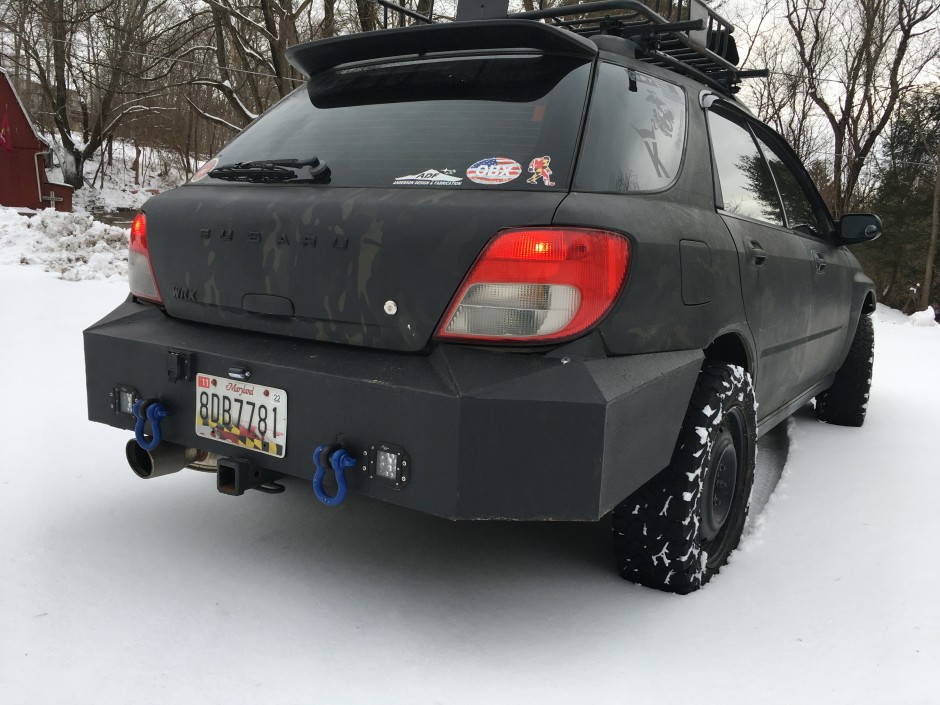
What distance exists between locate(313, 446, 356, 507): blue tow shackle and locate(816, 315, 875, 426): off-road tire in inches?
145

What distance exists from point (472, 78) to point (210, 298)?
1024mm

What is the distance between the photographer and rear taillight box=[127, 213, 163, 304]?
99.2 inches

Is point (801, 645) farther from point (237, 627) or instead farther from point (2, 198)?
point (2, 198)

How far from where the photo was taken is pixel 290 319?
2145 mm

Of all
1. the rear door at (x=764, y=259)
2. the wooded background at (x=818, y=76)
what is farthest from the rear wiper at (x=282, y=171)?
the wooded background at (x=818, y=76)

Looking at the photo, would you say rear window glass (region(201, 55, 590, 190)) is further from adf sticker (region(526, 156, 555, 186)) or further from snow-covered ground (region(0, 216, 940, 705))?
snow-covered ground (region(0, 216, 940, 705))

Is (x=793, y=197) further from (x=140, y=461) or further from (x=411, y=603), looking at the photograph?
(x=140, y=461)

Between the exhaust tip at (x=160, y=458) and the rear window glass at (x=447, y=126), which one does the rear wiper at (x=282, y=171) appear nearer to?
the rear window glass at (x=447, y=126)

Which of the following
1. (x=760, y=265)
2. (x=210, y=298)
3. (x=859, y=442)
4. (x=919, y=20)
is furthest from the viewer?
(x=919, y=20)

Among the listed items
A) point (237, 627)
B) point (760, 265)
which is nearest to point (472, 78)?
point (760, 265)

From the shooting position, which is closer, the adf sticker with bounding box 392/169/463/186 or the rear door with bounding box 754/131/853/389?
the adf sticker with bounding box 392/169/463/186

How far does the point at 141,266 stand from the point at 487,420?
4.72ft

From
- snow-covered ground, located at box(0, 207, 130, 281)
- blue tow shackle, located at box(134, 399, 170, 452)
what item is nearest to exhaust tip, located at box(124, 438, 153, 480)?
blue tow shackle, located at box(134, 399, 170, 452)

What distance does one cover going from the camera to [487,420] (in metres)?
1.79
